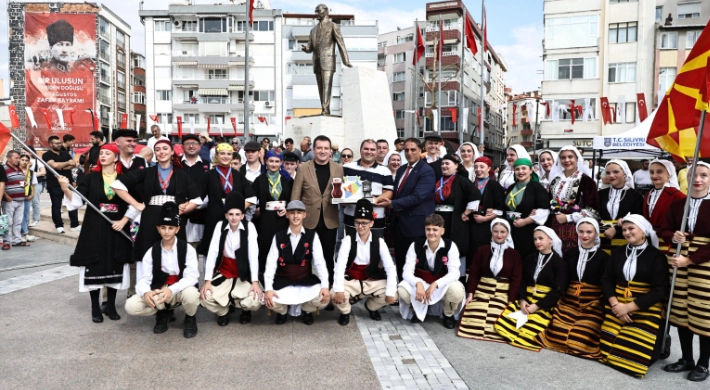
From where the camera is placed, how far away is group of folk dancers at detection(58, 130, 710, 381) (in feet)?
15.0

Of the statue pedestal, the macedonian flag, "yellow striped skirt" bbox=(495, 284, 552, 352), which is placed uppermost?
the statue pedestal

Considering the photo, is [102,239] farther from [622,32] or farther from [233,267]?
[622,32]

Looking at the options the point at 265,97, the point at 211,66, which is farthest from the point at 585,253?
the point at 211,66

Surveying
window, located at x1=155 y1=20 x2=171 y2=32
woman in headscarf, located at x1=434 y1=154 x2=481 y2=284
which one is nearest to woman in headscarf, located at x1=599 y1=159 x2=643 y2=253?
woman in headscarf, located at x1=434 y1=154 x2=481 y2=284

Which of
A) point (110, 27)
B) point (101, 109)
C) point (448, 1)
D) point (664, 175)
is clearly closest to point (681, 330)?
point (664, 175)

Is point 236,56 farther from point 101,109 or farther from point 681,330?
point 681,330

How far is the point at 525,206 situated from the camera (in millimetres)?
5625

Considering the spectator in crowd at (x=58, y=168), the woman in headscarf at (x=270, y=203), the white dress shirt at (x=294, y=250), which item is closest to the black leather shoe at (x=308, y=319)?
the white dress shirt at (x=294, y=250)

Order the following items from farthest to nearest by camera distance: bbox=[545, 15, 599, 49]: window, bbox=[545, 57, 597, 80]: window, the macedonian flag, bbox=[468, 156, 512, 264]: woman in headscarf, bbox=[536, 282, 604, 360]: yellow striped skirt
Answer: bbox=[545, 57, 597, 80]: window → bbox=[545, 15, 599, 49]: window → bbox=[468, 156, 512, 264]: woman in headscarf → bbox=[536, 282, 604, 360]: yellow striped skirt → the macedonian flag

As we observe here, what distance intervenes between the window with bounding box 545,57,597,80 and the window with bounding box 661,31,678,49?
3.94m

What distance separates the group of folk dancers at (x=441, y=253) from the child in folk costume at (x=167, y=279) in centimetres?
1

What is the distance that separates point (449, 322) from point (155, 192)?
3355mm

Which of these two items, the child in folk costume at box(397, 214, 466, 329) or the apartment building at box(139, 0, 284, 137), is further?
the apartment building at box(139, 0, 284, 137)

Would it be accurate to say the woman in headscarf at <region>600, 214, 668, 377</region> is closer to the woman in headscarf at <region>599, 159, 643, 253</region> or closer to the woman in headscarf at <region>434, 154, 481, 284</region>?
the woman in headscarf at <region>599, 159, 643, 253</region>
